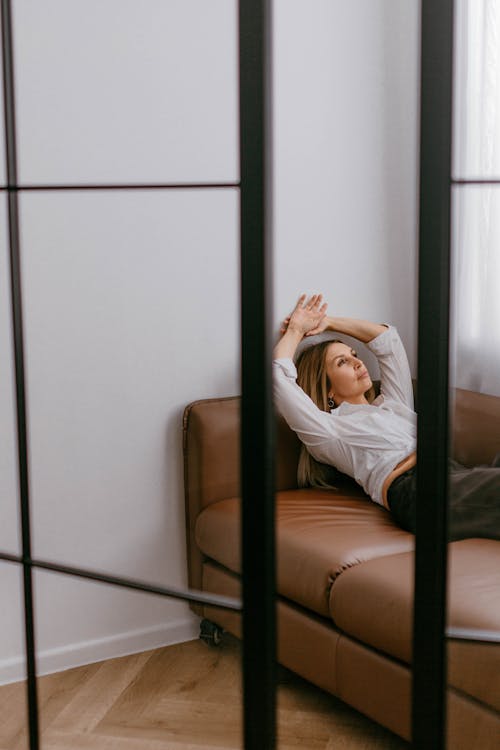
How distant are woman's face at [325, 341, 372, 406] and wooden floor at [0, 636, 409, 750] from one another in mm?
383

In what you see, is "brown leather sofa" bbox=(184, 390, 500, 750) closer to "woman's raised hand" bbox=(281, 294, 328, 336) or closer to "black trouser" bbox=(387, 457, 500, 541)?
"black trouser" bbox=(387, 457, 500, 541)

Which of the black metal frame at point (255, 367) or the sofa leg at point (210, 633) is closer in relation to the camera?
the black metal frame at point (255, 367)

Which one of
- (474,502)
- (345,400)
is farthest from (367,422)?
(474,502)

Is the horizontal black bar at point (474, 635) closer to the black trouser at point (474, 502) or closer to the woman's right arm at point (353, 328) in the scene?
the black trouser at point (474, 502)

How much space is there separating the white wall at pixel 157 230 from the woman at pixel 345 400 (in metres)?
0.04

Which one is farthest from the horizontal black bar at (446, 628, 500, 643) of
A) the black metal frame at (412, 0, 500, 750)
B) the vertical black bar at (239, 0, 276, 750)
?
the vertical black bar at (239, 0, 276, 750)

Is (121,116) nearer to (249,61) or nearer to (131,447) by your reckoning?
(249,61)

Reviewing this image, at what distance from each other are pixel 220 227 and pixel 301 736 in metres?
0.80

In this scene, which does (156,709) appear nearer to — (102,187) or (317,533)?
(317,533)

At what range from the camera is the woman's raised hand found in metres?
1.17

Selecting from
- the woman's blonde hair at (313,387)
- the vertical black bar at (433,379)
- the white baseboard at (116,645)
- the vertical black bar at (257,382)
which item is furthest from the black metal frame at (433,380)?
the white baseboard at (116,645)

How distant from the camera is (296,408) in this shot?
1.17 meters

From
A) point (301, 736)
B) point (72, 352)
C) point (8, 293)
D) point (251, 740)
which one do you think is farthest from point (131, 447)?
point (301, 736)

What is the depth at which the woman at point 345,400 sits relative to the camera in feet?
3.66
